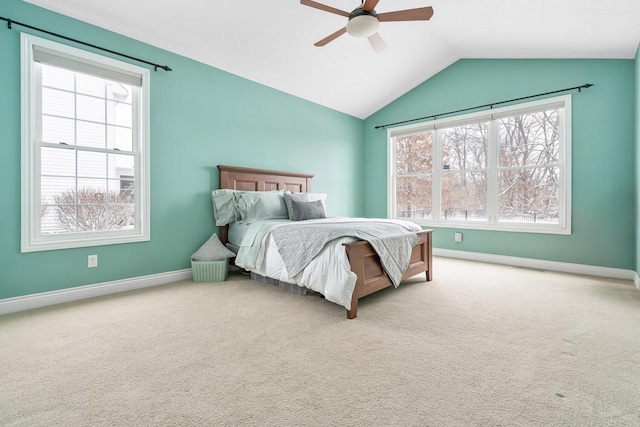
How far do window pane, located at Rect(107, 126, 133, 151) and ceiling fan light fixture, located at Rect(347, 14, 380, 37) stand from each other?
2.54 metres

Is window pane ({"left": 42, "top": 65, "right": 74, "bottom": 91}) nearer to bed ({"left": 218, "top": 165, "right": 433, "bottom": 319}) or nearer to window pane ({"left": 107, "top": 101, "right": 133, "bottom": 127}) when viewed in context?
window pane ({"left": 107, "top": 101, "right": 133, "bottom": 127})

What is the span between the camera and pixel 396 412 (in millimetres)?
1297

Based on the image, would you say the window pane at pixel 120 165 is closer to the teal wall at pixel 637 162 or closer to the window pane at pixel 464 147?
the window pane at pixel 464 147

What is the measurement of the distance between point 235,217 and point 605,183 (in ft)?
15.2

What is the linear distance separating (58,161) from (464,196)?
17.4ft

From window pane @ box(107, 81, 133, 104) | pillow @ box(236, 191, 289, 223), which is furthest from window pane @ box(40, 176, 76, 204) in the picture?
pillow @ box(236, 191, 289, 223)

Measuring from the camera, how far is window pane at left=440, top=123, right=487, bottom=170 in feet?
15.6

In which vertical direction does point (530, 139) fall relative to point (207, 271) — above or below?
above

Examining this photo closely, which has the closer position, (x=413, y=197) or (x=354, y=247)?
(x=354, y=247)

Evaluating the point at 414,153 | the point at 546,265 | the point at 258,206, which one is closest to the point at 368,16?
the point at 258,206

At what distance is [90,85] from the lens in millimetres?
3023

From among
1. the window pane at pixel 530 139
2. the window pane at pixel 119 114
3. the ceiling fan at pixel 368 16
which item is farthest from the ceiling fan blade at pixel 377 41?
the window pane at pixel 119 114

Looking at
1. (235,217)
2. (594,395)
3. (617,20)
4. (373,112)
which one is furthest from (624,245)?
(235,217)

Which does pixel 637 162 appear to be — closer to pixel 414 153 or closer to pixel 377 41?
pixel 414 153
